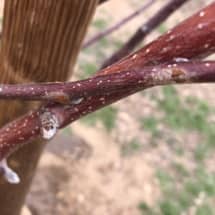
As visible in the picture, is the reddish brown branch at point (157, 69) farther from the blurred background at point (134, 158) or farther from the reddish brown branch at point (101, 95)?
the blurred background at point (134, 158)

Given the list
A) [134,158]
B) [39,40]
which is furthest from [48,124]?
[134,158]

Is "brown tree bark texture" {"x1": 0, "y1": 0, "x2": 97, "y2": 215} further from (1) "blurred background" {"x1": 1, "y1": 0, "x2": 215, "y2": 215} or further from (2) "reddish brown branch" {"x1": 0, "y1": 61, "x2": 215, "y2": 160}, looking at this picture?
(1) "blurred background" {"x1": 1, "y1": 0, "x2": 215, "y2": 215}

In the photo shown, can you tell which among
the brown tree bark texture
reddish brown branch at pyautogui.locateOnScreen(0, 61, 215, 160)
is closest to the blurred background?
the brown tree bark texture

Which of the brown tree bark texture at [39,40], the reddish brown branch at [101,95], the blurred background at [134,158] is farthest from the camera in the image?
the blurred background at [134,158]

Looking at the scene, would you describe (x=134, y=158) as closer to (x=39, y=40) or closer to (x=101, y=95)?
(x=39, y=40)

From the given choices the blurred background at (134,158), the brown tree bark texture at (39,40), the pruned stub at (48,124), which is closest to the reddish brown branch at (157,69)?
the pruned stub at (48,124)

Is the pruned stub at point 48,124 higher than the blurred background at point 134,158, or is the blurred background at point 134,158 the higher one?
the blurred background at point 134,158

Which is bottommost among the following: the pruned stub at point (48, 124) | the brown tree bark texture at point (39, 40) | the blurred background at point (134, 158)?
the pruned stub at point (48, 124)
